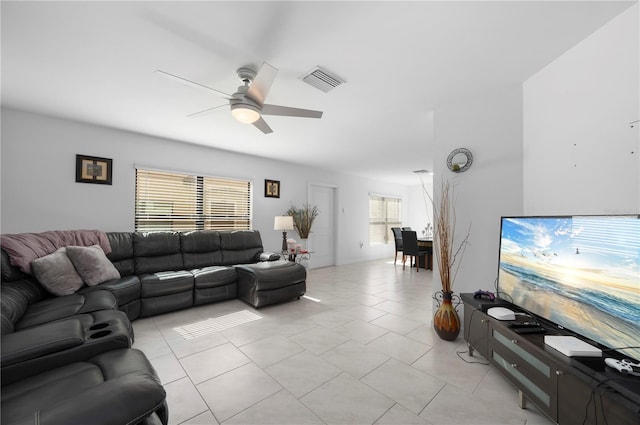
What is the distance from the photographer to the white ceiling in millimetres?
1566

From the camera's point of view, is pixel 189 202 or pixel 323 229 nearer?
pixel 189 202

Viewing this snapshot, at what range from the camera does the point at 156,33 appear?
1767mm

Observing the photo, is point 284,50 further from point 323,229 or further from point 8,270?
point 323,229

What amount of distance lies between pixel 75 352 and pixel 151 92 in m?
2.33

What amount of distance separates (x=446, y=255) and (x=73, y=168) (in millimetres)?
4717

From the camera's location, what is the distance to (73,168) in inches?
135

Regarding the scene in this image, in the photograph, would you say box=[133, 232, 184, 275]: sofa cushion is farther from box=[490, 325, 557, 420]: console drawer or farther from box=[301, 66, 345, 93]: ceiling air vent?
box=[490, 325, 557, 420]: console drawer

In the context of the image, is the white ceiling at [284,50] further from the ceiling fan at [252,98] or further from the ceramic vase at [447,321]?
the ceramic vase at [447,321]

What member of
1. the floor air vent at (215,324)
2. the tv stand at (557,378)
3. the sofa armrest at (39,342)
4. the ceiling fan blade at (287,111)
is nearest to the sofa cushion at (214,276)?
the floor air vent at (215,324)

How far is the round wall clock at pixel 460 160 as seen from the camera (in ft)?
8.86

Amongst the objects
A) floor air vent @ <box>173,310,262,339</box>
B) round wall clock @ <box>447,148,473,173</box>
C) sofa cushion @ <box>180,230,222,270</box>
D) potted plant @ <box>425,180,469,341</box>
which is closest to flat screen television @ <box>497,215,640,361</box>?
potted plant @ <box>425,180,469,341</box>

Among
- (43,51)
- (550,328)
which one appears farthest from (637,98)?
(43,51)

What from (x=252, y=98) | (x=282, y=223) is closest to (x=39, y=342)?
(x=252, y=98)

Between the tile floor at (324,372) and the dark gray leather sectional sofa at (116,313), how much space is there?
1.10 feet
